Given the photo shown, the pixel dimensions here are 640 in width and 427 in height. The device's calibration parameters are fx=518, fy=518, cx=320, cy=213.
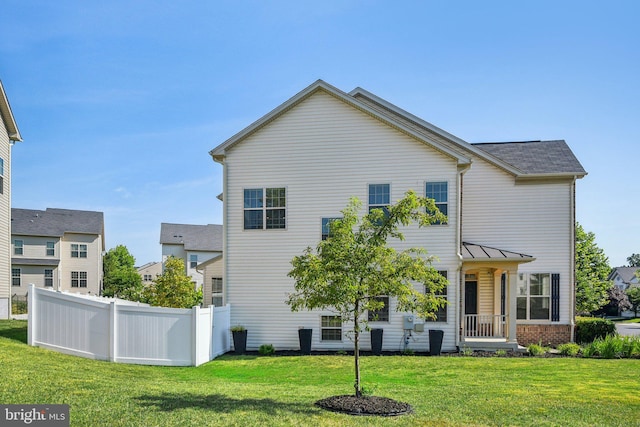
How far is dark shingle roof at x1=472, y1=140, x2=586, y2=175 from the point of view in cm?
1962

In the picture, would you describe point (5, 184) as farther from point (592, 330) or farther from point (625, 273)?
point (625, 273)

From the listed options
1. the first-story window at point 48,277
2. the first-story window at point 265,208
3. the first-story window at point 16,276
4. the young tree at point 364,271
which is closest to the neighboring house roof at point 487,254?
the first-story window at point 265,208

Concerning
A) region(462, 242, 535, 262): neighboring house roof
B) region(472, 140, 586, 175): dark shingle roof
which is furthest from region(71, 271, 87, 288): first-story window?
region(462, 242, 535, 262): neighboring house roof

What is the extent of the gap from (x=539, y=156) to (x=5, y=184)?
21500mm

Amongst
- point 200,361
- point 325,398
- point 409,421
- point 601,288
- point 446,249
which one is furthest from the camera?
point 601,288

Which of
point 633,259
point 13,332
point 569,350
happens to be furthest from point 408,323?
point 633,259

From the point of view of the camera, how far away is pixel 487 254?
1761 centimetres

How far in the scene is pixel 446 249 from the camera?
17156mm

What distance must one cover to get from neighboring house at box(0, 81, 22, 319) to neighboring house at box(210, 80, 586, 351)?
9.09 m

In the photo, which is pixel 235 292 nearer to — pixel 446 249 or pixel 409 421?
pixel 446 249

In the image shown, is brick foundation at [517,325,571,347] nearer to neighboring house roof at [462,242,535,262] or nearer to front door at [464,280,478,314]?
front door at [464,280,478,314]

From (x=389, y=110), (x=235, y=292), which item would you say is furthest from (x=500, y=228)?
(x=235, y=292)

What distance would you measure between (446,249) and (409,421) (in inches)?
389

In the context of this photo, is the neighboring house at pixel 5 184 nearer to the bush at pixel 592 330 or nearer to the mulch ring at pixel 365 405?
the mulch ring at pixel 365 405
